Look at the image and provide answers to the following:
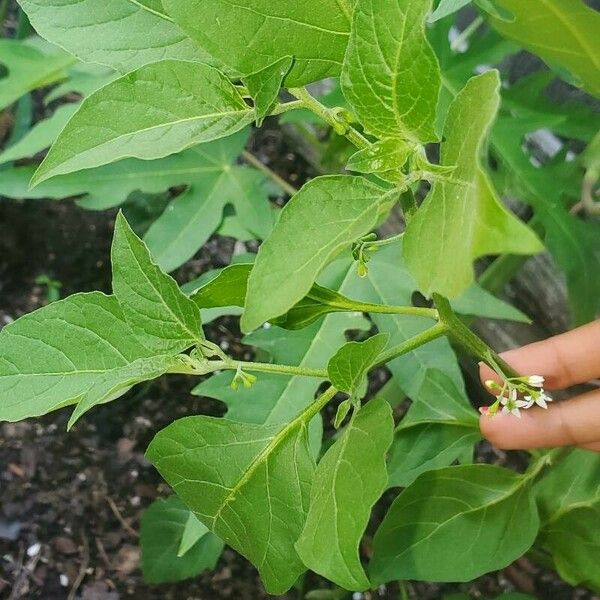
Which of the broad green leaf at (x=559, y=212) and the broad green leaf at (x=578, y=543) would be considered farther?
the broad green leaf at (x=559, y=212)

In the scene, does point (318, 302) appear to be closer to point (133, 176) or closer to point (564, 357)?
point (564, 357)

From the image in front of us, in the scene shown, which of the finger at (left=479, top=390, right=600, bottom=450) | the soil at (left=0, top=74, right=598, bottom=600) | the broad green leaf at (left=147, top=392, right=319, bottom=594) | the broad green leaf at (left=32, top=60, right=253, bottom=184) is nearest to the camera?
the broad green leaf at (left=32, top=60, right=253, bottom=184)

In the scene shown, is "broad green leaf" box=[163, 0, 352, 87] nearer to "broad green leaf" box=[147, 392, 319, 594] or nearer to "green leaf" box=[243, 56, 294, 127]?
"green leaf" box=[243, 56, 294, 127]

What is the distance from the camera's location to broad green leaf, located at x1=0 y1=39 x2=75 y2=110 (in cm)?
91

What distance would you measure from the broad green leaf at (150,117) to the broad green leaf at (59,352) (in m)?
0.09

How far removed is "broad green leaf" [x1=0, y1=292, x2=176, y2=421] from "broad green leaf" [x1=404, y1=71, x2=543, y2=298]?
7.2 inches

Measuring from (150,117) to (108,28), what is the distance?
0.07 m

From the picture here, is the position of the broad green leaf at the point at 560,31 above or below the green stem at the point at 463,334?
above

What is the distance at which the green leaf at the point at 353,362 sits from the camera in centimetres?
42

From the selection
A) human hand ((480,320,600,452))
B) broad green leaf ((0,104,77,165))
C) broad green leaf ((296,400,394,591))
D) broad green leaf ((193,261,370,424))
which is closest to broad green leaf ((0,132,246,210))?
broad green leaf ((0,104,77,165))

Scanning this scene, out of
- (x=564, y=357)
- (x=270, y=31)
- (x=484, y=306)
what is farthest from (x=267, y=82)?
(x=484, y=306)

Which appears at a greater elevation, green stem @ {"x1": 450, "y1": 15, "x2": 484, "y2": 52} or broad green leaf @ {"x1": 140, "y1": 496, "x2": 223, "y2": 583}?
green stem @ {"x1": 450, "y1": 15, "x2": 484, "y2": 52}

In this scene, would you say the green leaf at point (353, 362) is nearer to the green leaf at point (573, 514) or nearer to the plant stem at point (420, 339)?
the plant stem at point (420, 339)

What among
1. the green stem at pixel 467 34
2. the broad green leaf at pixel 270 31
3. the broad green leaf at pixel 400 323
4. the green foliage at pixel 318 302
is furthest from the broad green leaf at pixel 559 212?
the broad green leaf at pixel 270 31
